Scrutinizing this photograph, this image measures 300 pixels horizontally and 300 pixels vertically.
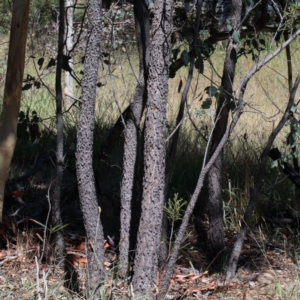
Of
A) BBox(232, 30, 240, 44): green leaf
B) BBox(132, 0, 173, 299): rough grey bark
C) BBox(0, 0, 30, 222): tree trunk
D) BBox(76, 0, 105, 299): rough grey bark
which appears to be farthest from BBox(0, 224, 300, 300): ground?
BBox(232, 30, 240, 44): green leaf

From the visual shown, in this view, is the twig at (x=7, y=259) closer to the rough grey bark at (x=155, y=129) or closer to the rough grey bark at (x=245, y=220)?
the rough grey bark at (x=155, y=129)

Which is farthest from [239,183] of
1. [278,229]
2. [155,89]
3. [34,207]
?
[155,89]

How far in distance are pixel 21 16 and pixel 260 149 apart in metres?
3.52

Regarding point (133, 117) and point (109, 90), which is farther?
point (109, 90)

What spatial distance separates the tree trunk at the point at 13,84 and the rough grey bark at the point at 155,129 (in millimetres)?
689

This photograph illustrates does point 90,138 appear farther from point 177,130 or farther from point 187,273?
point 187,273

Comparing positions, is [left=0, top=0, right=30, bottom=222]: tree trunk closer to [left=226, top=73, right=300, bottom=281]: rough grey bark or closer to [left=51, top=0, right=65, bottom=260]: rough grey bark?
[left=51, top=0, right=65, bottom=260]: rough grey bark

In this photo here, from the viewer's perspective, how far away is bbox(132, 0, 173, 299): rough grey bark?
8.74 feet

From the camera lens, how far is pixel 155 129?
8.80 ft

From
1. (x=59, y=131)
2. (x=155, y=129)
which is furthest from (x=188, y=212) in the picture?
(x=59, y=131)

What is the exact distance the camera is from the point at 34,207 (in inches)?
175

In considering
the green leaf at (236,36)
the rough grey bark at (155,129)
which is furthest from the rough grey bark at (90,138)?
the green leaf at (236,36)

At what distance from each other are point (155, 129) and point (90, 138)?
35cm

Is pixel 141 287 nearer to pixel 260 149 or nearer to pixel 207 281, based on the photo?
pixel 207 281
